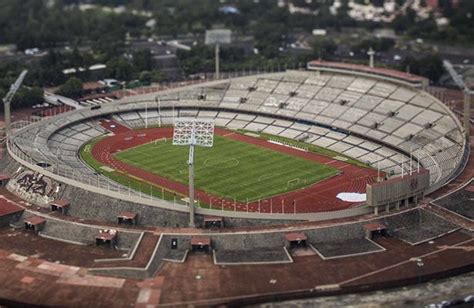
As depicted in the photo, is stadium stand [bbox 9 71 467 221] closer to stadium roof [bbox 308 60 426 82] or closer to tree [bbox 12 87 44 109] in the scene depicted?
stadium roof [bbox 308 60 426 82]


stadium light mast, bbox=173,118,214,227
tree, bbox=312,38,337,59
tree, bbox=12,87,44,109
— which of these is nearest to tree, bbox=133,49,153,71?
tree, bbox=12,87,44,109

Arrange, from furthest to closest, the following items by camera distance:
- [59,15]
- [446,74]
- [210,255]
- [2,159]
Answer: [59,15], [446,74], [2,159], [210,255]

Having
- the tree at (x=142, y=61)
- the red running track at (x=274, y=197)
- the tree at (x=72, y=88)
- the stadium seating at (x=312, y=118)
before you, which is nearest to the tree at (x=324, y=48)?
the tree at (x=142, y=61)

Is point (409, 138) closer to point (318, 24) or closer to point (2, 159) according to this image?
point (2, 159)

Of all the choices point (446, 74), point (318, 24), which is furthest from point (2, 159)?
point (318, 24)

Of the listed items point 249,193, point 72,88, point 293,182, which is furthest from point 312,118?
point 72,88

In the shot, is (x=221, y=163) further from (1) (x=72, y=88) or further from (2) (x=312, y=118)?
(1) (x=72, y=88)
